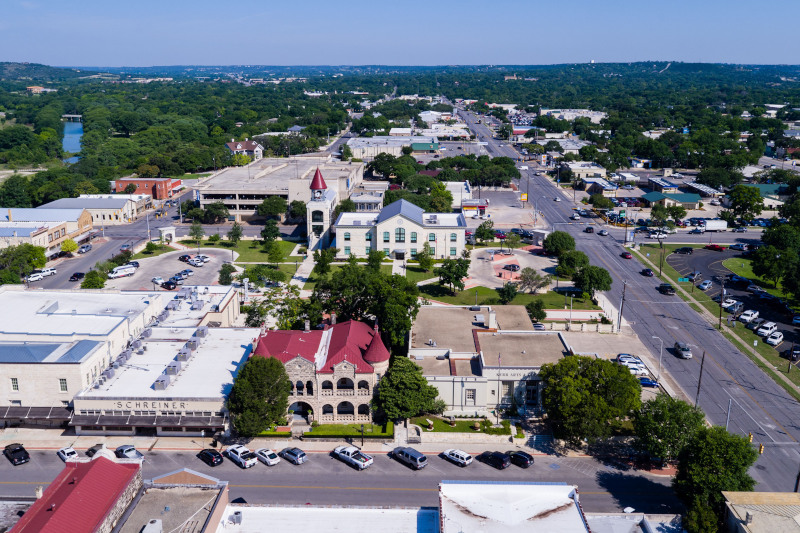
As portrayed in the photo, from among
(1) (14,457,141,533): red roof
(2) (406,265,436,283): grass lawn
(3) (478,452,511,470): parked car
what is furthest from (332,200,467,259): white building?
(1) (14,457,141,533): red roof

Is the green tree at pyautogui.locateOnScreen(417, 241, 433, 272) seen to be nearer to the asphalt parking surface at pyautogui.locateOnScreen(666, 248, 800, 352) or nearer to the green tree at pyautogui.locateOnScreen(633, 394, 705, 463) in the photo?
the asphalt parking surface at pyautogui.locateOnScreen(666, 248, 800, 352)

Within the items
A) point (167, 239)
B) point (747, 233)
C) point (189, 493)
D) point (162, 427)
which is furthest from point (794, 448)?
point (167, 239)

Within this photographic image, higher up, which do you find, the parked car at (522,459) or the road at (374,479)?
the parked car at (522,459)

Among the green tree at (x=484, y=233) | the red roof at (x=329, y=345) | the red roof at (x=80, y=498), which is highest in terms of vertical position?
the red roof at (x=80, y=498)

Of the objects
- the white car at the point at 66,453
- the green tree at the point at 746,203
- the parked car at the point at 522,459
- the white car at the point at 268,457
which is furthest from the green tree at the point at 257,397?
the green tree at the point at 746,203

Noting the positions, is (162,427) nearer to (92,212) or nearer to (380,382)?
(380,382)

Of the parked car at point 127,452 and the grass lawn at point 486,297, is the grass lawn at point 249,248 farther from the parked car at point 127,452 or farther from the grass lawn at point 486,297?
the parked car at point 127,452
